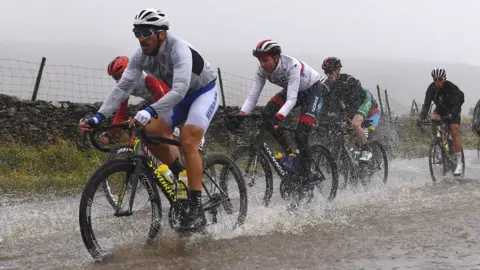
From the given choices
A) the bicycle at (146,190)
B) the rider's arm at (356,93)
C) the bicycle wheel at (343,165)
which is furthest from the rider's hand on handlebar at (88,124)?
the rider's arm at (356,93)

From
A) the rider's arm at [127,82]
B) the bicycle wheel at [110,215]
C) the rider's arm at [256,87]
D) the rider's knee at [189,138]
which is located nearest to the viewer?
the bicycle wheel at [110,215]

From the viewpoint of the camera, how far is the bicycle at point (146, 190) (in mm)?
4980

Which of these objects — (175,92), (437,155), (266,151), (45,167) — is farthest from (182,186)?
(437,155)

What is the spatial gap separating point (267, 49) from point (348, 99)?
3.41m

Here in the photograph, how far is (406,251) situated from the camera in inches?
211

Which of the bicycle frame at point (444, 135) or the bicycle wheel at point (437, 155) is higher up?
the bicycle frame at point (444, 135)

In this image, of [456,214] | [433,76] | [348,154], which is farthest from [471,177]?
[456,214]

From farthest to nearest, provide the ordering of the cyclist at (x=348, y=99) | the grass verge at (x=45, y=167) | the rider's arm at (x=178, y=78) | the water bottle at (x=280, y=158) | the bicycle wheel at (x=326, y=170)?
the cyclist at (x=348, y=99), the grass verge at (x=45, y=167), the bicycle wheel at (x=326, y=170), the water bottle at (x=280, y=158), the rider's arm at (x=178, y=78)

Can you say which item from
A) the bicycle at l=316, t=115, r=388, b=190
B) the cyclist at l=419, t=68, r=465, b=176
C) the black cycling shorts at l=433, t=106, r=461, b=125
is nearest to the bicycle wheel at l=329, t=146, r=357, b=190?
the bicycle at l=316, t=115, r=388, b=190

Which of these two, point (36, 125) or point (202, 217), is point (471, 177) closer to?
point (202, 217)

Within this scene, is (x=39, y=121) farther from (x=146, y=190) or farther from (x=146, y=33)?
(x=146, y=33)

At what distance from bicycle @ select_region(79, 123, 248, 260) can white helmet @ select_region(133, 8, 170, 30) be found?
0.98 m

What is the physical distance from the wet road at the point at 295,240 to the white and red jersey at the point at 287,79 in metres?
1.31

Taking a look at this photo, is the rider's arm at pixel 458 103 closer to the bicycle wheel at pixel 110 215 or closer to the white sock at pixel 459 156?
the white sock at pixel 459 156
